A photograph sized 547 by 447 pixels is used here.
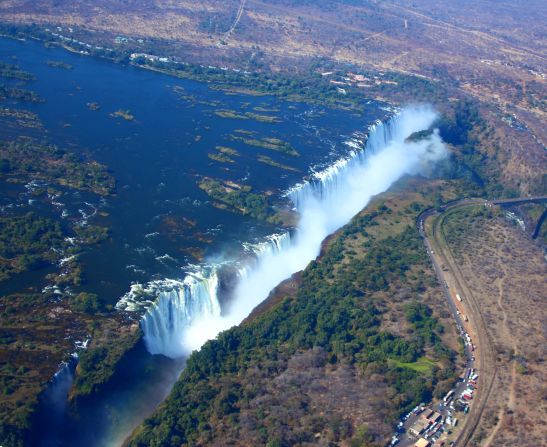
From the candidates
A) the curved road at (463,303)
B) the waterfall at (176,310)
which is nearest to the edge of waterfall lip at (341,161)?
the curved road at (463,303)

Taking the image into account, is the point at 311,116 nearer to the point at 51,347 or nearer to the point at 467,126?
the point at 467,126

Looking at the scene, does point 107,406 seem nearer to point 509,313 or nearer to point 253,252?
point 253,252

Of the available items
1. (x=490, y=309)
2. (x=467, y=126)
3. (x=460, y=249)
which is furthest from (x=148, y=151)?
(x=467, y=126)

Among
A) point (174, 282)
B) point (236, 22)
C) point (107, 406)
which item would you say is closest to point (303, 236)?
point (174, 282)

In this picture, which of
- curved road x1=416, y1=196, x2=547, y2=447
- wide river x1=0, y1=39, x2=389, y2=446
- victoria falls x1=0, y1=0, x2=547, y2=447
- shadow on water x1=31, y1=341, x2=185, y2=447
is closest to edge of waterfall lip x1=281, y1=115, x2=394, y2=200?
victoria falls x1=0, y1=0, x2=547, y2=447

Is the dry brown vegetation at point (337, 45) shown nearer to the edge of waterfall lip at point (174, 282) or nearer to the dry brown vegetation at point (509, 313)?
the dry brown vegetation at point (509, 313)

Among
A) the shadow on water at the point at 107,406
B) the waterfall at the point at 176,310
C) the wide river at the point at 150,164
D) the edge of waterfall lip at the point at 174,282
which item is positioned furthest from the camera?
the edge of waterfall lip at the point at 174,282
